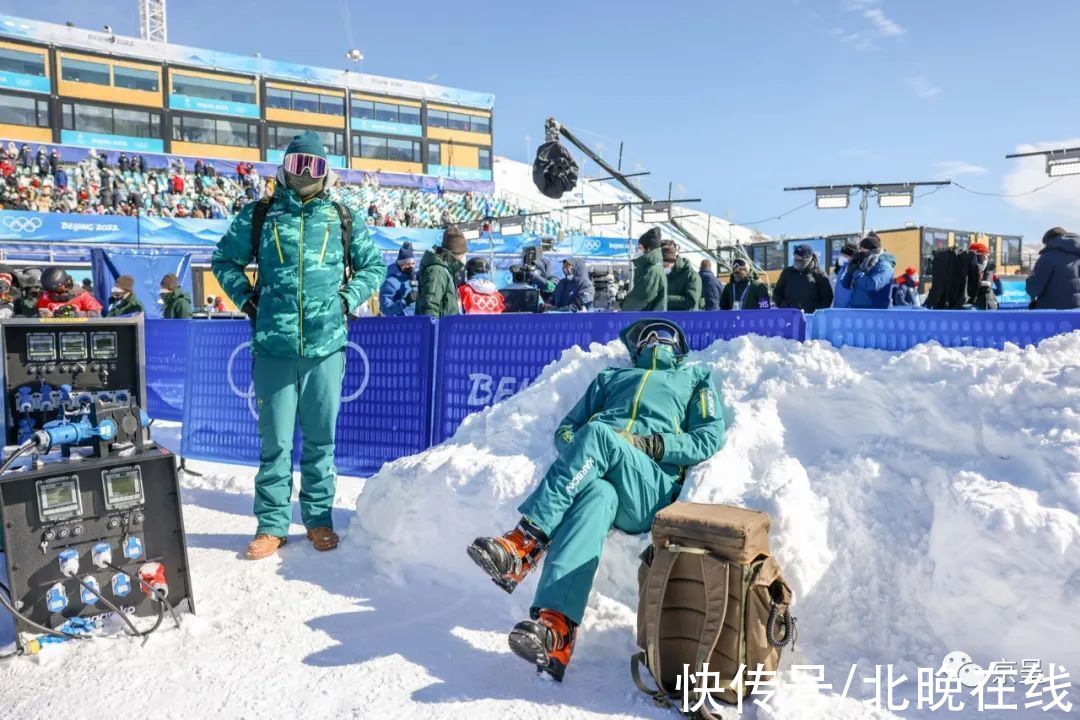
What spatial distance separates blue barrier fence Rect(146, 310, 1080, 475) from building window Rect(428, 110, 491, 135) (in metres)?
Result: 46.9

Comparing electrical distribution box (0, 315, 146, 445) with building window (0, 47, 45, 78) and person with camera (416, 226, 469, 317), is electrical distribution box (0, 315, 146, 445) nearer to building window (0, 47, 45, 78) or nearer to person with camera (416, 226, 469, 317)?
person with camera (416, 226, 469, 317)

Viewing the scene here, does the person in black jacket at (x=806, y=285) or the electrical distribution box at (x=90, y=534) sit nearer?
the electrical distribution box at (x=90, y=534)

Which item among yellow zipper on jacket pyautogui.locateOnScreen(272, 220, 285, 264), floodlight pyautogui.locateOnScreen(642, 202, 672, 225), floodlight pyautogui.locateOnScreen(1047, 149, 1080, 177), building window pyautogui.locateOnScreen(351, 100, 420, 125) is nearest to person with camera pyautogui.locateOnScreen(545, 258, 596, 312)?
yellow zipper on jacket pyautogui.locateOnScreen(272, 220, 285, 264)

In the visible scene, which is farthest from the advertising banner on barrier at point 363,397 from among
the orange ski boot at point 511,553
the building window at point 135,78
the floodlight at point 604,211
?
the building window at point 135,78

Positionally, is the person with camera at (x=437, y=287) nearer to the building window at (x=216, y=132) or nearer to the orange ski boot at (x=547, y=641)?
the orange ski boot at (x=547, y=641)

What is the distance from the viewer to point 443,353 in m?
5.58

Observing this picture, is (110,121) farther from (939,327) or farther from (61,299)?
(939,327)

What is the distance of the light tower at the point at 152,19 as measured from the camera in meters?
58.1

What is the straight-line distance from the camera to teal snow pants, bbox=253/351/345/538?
4230 millimetres

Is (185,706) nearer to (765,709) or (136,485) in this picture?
(136,485)

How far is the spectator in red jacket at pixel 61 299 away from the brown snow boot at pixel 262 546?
328cm

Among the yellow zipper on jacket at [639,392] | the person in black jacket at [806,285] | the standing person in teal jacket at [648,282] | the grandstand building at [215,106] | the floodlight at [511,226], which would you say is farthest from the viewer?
the grandstand building at [215,106]

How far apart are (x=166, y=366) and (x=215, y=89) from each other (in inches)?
1526

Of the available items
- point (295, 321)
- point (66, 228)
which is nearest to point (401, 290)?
point (295, 321)
